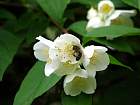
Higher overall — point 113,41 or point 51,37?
point 113,41

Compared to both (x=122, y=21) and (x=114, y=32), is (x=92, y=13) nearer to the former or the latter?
(x=122, y=21)

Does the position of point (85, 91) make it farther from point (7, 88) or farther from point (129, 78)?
point (7, 88)

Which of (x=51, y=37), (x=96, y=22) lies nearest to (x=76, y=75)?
(x=96, y=22)

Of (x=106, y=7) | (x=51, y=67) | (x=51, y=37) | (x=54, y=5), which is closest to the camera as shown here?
(x=51, y=67)

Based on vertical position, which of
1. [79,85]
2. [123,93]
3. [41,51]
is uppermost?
[41,51]

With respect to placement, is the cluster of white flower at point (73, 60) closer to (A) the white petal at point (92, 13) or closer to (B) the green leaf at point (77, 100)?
(B) the green leaf at point (77, 100)
